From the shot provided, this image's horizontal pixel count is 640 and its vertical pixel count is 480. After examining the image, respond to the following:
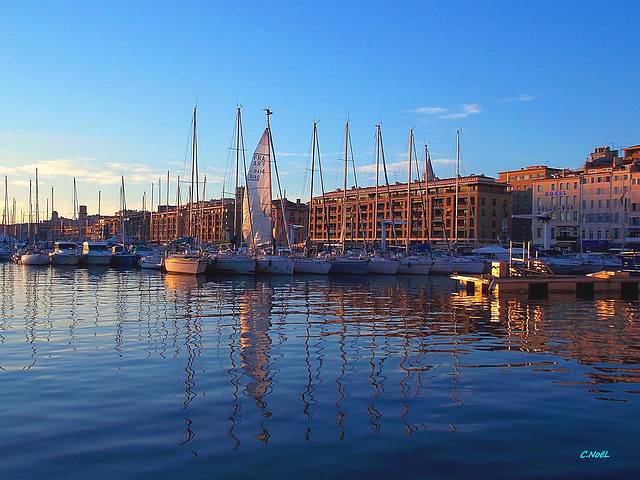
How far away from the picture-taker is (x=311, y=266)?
2320 inches

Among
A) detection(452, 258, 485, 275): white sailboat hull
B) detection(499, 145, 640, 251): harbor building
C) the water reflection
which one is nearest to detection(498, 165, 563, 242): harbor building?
detection(499, 145, 640, 251): harbor building

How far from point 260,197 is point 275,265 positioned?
24.1 ft

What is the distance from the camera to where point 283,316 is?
2542 centimetres

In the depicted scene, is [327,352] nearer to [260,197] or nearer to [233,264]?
[233,264]

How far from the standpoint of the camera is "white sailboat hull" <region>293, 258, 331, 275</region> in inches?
2307

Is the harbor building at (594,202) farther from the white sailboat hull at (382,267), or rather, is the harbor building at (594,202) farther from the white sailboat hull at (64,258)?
the white sailboat hull at (64,258)

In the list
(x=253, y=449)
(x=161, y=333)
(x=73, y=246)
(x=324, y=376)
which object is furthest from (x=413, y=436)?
(x=73, y=246)

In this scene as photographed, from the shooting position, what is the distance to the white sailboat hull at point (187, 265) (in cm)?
5844

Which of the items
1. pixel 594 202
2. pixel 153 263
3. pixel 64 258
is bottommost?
pixel 153 263

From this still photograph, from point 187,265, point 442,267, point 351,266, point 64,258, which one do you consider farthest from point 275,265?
point 64,258

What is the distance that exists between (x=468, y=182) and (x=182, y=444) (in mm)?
141013

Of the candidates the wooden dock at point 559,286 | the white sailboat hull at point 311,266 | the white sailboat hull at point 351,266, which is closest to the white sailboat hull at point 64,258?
the white sailboat hull at point 311,266

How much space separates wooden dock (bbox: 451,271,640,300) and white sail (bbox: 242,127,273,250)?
24.8 meters

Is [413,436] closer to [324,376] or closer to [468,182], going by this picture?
[324,376]
